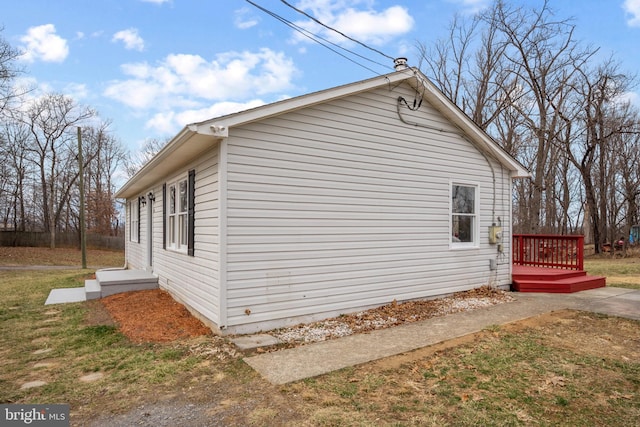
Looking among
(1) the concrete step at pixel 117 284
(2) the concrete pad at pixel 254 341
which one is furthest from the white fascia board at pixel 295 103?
(1) the concrete step at pixel 117 284

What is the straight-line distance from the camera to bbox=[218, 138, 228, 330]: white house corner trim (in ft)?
16.5

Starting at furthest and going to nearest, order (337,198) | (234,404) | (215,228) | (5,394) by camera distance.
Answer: (337,198), (215,228), (5,394), (234,404)

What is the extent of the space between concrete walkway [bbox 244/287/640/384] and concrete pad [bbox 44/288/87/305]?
609 centimetres

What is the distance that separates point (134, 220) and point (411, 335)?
1136 centimetres

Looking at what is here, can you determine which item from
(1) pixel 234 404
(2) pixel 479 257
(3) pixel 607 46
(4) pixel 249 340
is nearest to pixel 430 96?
(2) pixel 479 257

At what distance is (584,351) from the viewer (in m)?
4.49

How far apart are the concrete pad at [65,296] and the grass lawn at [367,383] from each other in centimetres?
293

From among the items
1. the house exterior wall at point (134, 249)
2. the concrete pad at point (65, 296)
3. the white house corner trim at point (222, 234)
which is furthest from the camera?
the house exterior wall at point (134, 249)

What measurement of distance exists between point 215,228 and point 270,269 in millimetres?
975

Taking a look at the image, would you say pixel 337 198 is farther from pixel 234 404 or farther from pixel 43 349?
pixel 43 349

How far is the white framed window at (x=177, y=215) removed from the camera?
7.16 metres

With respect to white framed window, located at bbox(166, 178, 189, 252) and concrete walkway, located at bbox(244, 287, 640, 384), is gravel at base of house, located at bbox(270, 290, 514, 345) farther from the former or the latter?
white framed window, located at bbox(166, 178, 189, 252)

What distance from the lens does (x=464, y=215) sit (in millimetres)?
7906

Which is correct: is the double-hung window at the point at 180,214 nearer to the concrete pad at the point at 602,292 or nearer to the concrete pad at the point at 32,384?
the concrete pad at the point at 32,384
